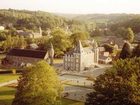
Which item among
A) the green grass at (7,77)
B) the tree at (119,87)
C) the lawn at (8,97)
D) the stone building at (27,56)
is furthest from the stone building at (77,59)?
the tree at (119,87)

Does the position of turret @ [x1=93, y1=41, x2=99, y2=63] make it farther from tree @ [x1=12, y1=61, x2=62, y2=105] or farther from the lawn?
tree @ [x1=12, y1=61, x2=62, y2=105]

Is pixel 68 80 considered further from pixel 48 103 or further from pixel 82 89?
pixel 48 103

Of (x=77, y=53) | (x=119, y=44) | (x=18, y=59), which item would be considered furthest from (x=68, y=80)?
(x=119, y=44)

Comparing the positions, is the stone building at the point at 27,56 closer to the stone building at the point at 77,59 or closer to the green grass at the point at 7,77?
the stone building at the point at 77,59

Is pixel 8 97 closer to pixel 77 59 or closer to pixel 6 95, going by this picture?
pixel 6 95

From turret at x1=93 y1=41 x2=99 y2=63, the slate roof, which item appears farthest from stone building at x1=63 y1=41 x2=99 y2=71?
the slate roof

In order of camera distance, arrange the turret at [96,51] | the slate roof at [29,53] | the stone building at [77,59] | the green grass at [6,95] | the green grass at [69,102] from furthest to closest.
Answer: the turret at [96,51], the slate roof at [29,53], the stone building at [77,59], the green grass at [69,102], the green grass at [6,95]
